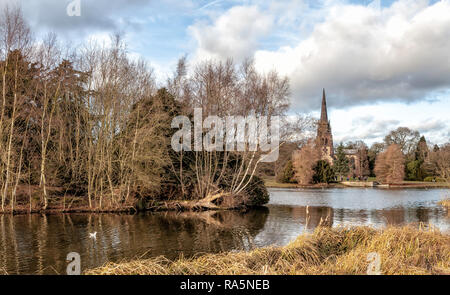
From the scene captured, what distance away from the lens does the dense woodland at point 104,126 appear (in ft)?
71.9

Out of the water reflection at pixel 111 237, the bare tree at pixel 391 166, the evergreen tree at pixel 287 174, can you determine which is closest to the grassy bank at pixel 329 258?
the water reflection at pixel 111 237

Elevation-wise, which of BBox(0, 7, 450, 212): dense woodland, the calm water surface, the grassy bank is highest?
BBox(0, 7, 450, 212): dense woodland

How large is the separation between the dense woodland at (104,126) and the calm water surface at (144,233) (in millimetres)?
2580

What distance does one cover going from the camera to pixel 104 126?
23562mm

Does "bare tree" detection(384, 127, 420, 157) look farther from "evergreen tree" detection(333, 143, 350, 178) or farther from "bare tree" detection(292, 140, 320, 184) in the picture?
"bare tree" detection(292, 140, 320, 184)

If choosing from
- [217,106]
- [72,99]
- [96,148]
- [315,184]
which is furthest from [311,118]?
[315,184]

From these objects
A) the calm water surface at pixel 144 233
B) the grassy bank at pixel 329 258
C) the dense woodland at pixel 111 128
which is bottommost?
the calm water surface at pixel 144 233

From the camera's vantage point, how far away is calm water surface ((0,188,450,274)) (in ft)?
37.1

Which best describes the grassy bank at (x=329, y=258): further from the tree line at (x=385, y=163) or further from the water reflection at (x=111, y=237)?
the tree line at (x=385, y=163)

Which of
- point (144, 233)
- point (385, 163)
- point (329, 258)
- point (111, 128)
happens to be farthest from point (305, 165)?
point (329, 258)

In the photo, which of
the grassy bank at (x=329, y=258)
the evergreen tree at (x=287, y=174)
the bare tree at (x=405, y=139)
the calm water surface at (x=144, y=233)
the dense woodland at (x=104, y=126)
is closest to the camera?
the grassy bank at (x=329, y=258)

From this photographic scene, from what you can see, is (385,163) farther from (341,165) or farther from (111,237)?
(111,237)

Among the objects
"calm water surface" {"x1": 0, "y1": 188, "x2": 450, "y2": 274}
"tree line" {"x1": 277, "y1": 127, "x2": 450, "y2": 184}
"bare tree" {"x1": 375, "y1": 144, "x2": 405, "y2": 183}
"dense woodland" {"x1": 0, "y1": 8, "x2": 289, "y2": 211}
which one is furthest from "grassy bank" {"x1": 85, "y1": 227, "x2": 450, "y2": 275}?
"bare tree" {"x1": 375, "y1": 144, "x2": 405, "y2": 183}

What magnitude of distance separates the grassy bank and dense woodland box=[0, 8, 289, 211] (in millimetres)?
14285
